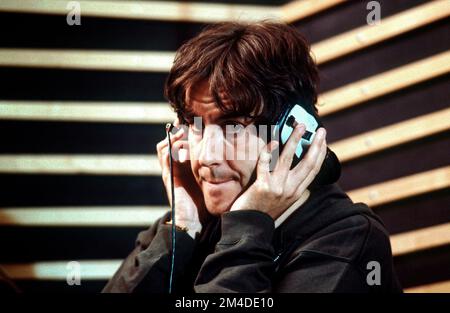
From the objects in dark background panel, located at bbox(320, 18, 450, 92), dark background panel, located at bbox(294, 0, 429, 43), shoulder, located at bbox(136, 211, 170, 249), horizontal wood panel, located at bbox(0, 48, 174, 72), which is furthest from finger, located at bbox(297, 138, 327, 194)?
horizontal wood panel, located at bbox(0, 48, 174, 72)

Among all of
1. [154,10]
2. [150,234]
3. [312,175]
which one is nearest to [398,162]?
[312,175]

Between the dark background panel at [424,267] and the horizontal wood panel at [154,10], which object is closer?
the dark background panel at [424,267]

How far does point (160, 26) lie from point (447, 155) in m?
1.88

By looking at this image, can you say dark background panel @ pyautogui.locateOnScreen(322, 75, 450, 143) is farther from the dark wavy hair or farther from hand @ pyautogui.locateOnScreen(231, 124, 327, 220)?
hand @ pyautogui.locateOnScreen(231, 124, 327, 220)

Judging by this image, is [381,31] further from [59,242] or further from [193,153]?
[59,242]

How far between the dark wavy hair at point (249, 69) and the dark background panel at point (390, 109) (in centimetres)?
84

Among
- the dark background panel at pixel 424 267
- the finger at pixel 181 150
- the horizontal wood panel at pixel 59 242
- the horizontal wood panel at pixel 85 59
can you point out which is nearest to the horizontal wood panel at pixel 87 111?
the horizontal wood panel at pixel 85 59

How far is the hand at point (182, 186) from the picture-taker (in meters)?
2.64

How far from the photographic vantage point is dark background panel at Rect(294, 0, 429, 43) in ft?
10.6

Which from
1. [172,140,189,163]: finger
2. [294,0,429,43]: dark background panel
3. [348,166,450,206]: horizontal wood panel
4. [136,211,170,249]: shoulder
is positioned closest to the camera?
[172,140,189,163]: finger

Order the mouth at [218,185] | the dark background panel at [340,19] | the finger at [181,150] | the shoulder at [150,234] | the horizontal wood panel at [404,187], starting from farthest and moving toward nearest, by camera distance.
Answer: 1. the dark background panel at [340,19]
2. the horizontal wood panel at [404,187]
3. the shoulder at [150,234]
4. the finger at [181,150]
5. the mouth at [218,185]

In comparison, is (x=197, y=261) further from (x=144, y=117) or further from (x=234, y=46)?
(x=144, y=117)

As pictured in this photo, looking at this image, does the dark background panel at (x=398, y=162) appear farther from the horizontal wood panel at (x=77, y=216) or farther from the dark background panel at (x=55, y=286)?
the dark background panel at (x=55, y=286)

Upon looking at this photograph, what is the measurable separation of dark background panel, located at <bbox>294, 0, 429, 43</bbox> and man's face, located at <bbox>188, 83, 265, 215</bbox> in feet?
4.69
